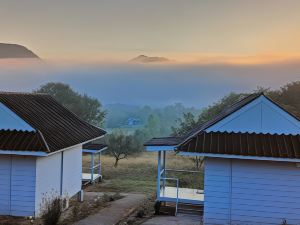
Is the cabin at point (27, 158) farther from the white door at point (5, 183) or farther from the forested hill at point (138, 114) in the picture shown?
the forested hill at point (138, 114)

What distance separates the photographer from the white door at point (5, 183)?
599 inches

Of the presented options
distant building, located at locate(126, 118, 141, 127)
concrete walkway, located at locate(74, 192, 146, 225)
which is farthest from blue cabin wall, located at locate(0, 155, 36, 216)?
distant building, located at locate(126, 118, 141, 127)

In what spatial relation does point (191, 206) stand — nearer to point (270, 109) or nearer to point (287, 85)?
point (270, 109)

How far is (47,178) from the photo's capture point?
52.4 feet

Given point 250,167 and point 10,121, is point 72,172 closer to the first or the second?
point 10,121

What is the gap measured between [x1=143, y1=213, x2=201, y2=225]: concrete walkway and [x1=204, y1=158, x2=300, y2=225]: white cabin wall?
0.91 meters

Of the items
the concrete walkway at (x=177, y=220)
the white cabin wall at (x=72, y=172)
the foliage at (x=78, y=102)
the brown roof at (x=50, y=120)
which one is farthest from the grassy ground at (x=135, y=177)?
the foliage at (x=78, y=102)

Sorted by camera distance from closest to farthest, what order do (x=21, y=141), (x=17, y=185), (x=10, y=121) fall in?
(x=21, y=141) < (x=17, y=185) < (x=10, y=121)

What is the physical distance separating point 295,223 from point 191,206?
4504 millimetres

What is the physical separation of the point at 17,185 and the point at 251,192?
7.91 metres

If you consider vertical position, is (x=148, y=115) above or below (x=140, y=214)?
above

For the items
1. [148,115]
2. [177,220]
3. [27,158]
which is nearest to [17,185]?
[27,158]

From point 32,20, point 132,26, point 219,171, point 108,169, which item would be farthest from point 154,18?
point 219,171

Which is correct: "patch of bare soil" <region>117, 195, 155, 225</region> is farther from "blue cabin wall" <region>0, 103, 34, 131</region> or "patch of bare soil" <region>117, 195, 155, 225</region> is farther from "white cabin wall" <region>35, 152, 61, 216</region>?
"blue cabin wall" <region>0, 103, 34, 131</region>
